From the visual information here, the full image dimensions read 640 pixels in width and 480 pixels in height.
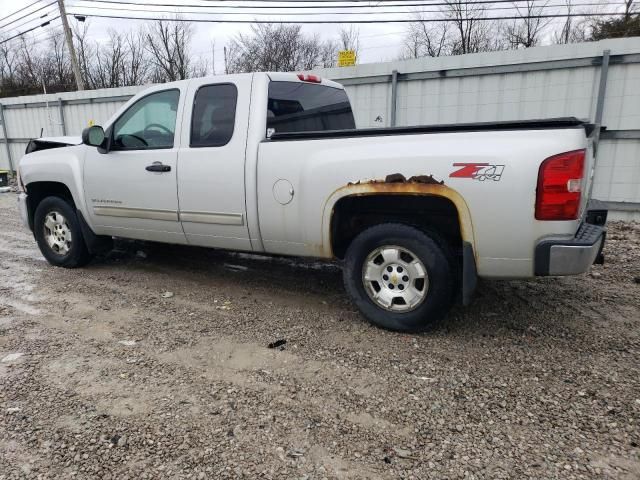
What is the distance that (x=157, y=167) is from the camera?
14.6ft

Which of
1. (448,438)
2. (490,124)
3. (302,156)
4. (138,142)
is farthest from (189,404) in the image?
(138,142)

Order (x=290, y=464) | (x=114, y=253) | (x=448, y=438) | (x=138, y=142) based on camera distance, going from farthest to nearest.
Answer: (x=114, y=253) → (x=138, y=142) → (x=448, y=438) → (x=290, y=464)

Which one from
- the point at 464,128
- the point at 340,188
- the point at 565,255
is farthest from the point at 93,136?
the point at 565,255

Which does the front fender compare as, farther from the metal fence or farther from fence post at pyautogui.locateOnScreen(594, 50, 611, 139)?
fence post at pyautogui.locateOnScreen(594, 50, 611, 139)

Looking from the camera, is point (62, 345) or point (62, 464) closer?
point (62, 464)

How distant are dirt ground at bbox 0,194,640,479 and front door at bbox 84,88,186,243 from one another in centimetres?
69

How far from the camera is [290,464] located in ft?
7.30

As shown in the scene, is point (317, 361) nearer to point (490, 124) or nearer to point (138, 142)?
point (490, 124)

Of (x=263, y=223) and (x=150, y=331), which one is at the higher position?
(x=263, y=223)

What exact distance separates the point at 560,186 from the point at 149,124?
3.74 meters

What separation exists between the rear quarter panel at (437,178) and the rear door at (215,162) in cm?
28

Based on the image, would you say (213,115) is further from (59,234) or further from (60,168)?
(59,234)

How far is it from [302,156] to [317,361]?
1572mm

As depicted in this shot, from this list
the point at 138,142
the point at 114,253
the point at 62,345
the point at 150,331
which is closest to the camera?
the point at 62,345
